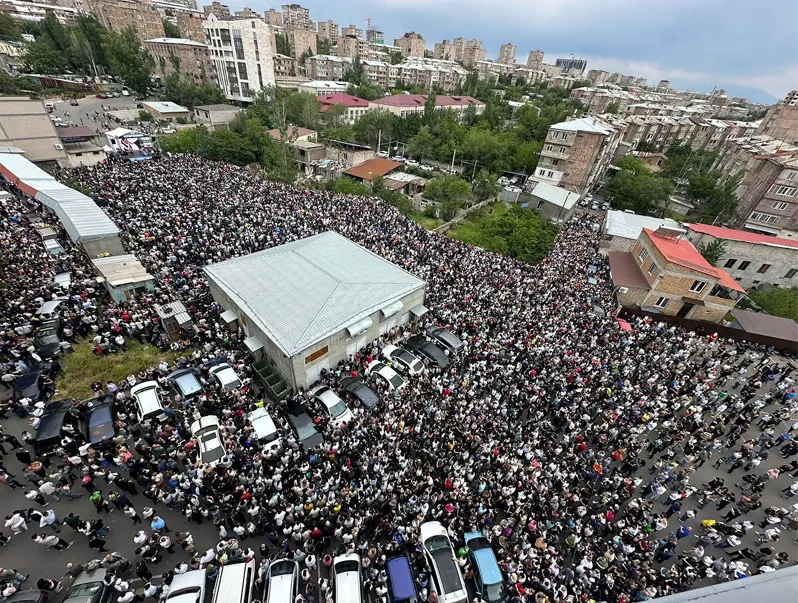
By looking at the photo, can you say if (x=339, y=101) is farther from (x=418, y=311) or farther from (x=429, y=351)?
(x=429, y=351)

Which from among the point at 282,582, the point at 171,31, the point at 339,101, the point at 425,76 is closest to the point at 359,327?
the point at 282,582

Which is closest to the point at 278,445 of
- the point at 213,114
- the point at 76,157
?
the point at 76,157

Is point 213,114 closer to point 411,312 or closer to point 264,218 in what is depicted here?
point 264,218

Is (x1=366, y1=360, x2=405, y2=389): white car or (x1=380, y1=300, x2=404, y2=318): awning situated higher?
(x1=380, y1=300, x2=404, y2=318): awning

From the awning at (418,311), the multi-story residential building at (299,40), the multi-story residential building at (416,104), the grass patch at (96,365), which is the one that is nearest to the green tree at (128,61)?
the multi-story residential building at (416,104)

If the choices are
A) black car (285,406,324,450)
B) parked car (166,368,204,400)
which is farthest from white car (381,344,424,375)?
parked car (166,368,204,400)

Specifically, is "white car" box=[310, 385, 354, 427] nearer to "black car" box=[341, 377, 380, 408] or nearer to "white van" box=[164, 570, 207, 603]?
"black car" box=[341, 377, 380, 408]
